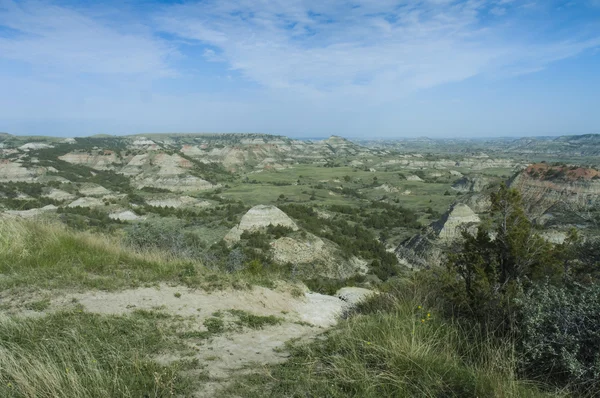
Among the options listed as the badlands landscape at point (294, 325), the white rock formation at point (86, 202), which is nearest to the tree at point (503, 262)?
the badlands landscape at point (294, 325)

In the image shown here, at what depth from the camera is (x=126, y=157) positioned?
362ft

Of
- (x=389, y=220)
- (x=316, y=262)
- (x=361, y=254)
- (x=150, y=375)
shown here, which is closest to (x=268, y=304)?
(x=150, y=375)

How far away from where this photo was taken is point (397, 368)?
347 centimetres

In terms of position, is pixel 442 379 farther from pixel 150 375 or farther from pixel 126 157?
pixel 126 157

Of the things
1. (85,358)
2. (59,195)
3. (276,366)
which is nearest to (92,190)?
(59,195)

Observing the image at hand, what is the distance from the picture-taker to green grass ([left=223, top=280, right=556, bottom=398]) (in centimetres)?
321

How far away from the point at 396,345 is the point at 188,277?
513 centimetres

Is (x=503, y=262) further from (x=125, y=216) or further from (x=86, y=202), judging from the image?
(x=86, y=202)

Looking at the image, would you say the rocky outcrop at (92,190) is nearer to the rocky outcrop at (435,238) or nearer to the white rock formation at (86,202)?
the white rock formation at (86,202)

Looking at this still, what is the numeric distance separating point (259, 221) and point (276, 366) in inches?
1401

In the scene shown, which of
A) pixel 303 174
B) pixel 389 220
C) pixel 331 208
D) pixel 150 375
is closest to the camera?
pixel 150 375

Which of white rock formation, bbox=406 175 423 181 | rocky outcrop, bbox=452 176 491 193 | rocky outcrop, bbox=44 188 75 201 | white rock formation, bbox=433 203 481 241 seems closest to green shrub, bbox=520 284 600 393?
white rock formation, bbox=433 203 481 241

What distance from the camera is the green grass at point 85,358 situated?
3.14 meters

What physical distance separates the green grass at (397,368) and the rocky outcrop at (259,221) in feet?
113
